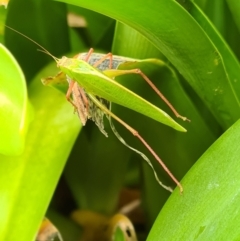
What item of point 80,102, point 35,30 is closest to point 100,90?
point 80,102

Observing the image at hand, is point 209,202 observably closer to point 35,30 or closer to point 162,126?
point 162,126

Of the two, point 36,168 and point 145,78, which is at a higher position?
point 145,78

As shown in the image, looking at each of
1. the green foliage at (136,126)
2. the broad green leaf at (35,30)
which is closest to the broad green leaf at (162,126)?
the green foliage at (136,126)

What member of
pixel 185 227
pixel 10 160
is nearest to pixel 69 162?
pixel 10 160

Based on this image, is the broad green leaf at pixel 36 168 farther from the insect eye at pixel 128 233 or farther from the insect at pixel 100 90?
the insect eye at pixel 128 233

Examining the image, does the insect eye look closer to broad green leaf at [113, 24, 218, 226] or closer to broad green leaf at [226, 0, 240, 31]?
broad green leaf at [113, 24, 218, 226]
